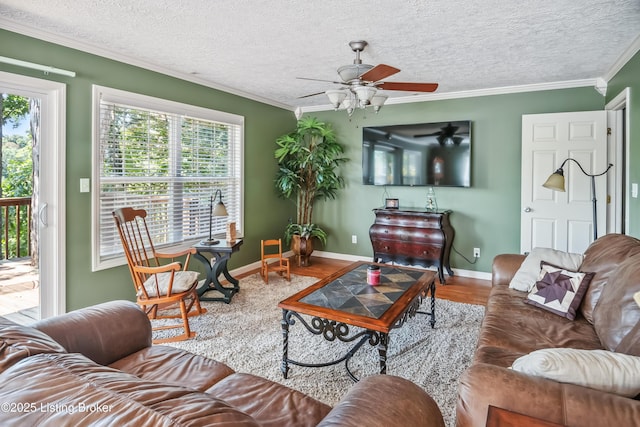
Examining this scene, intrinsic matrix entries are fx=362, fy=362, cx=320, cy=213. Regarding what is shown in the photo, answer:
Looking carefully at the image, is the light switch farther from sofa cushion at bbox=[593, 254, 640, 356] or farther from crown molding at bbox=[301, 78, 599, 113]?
crown molding at bbox=[301, 78, 599, 113]

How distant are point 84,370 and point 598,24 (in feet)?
11.7

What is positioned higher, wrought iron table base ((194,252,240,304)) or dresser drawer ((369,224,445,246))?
dresser drawer ((369,224,445,246))

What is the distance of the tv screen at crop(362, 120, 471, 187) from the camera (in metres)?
4.73

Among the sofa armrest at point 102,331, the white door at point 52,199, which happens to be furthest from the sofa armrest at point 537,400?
the white door at point 52,199

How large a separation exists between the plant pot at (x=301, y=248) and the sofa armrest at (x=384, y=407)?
13.4ft

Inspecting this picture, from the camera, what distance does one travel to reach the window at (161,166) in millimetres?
3334

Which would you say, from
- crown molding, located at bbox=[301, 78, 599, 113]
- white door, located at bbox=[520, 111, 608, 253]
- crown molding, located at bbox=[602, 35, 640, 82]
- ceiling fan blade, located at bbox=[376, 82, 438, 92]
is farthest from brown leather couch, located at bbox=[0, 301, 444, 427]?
crown molding, located at bbox=[301, 78, 599, 113]

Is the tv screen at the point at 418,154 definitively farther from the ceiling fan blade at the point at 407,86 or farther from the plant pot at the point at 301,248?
the ceiling fan blade at the point at 407,86

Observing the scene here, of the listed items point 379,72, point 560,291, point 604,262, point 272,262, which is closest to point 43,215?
point 379,72

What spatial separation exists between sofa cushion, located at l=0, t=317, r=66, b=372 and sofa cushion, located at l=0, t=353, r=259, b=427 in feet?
0.41

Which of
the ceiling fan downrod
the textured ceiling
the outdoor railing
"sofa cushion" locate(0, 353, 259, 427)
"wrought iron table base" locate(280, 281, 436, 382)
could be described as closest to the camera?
"sofa cushion" locate(0, 353, 259, 427)

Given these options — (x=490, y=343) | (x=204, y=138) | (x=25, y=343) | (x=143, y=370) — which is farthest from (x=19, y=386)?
(x=204, y=138)

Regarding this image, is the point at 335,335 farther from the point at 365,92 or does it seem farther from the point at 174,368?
the point at 365,92

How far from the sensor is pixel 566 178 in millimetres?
4109
